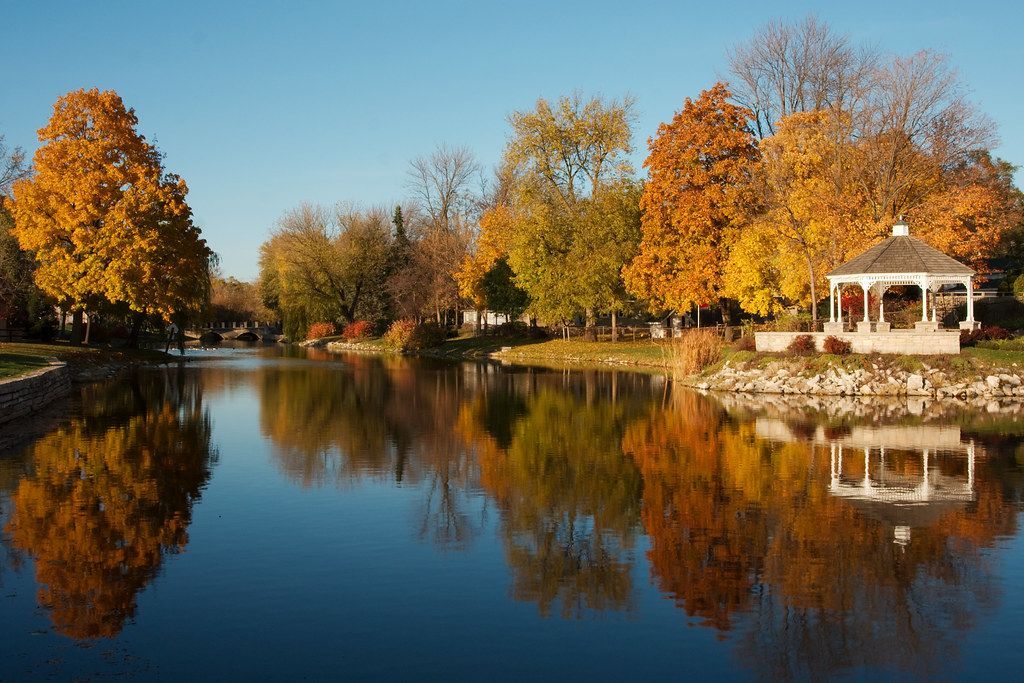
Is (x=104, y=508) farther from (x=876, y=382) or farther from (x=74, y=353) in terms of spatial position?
(x=74, y=353)

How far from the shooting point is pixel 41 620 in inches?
370

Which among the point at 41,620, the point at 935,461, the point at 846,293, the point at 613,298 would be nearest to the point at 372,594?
the point at 41,620

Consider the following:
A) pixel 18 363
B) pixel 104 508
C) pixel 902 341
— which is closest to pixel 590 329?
pixel 902 341

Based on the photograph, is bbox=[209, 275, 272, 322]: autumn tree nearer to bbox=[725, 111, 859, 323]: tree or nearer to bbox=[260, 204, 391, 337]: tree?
bbox=[260, 204, 391, 337]: tree

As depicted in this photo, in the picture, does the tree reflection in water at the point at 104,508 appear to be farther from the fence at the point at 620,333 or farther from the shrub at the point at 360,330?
the shrub at the point at 360,330

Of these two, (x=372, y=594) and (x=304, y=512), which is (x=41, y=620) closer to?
(x=372, y=594)

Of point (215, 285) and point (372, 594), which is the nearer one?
point (372, 594)

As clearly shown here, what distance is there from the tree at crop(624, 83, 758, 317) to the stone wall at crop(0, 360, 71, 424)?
91.0 feet

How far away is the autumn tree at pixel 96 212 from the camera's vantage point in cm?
4162

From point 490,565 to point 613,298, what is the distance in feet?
140

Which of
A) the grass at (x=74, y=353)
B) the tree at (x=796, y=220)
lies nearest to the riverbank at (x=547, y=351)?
the tree at (x=796, y=220)

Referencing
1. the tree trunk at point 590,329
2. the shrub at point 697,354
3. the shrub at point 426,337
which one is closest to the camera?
the shrub at point 697,354

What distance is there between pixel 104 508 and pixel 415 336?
5513 cm

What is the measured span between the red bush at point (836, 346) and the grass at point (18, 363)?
80.9 ft
